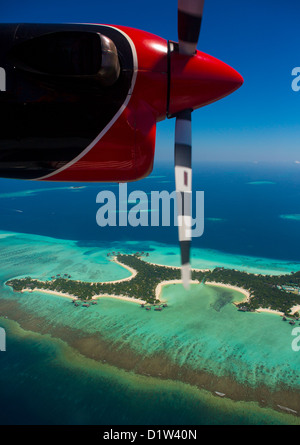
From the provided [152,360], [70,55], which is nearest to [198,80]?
[70,55]

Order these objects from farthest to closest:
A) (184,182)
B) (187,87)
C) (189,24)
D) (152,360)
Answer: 1. (152,360)
2. (187,87)
3. (184,182)
4. (189,24)

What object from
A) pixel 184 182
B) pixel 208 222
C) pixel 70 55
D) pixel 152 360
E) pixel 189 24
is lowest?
pixel 152 360

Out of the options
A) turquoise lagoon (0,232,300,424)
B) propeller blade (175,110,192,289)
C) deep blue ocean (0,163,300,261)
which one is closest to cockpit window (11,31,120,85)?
propeller blade (175,110,192,289)

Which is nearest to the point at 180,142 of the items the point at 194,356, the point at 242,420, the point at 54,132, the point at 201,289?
the point at 54,132

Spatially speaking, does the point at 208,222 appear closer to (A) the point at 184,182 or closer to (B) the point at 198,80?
(B) the point at 198,80

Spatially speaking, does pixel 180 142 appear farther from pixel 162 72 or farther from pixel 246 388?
pixel 246 388

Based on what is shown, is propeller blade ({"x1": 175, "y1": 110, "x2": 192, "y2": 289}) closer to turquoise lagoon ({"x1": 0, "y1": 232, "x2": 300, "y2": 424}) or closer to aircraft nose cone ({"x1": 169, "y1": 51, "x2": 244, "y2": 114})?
aircraft nose cone ({"x1": 169, "y1": 51, "x2": 244, "y2": 114})
